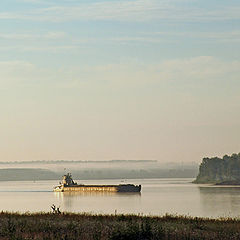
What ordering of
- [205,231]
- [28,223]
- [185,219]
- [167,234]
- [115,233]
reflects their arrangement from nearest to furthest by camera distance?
[115,233], [167,234], [205,231], [28,223], [185,219]

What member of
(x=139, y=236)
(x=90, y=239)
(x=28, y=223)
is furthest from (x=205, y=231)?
(x=28, y=223)

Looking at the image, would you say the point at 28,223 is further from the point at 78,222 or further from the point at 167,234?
the point at 167,234

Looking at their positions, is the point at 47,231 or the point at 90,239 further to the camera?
the point at 47,231

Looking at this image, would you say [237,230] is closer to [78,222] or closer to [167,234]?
[167,234]

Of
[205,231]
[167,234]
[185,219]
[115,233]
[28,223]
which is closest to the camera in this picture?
[115,233]

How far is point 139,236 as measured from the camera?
97.6 feet

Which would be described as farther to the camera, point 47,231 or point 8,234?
point 47,231

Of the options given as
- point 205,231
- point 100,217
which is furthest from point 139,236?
point 100,217

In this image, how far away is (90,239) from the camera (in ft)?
95.9

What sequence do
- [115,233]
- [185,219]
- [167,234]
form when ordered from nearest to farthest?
[115,233] → [167,234] → [185,219]

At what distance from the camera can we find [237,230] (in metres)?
34.1

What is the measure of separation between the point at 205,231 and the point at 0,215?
16408 mm

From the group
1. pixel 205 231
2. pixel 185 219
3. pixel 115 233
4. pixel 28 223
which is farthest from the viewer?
pixel 185 219

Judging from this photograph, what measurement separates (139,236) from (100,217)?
11574mm
